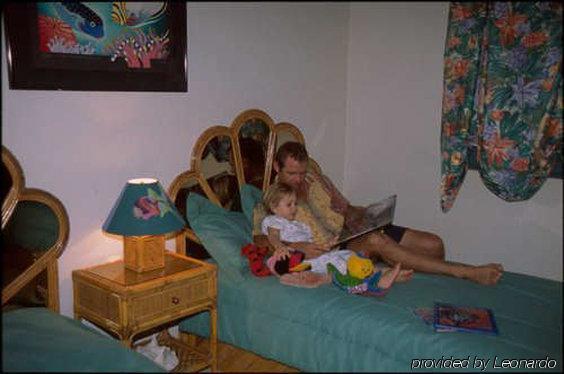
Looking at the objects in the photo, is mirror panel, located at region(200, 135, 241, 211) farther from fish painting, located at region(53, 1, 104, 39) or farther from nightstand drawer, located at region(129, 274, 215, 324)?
fish painting, located at region(53, 1, 104, 39)

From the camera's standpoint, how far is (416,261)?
7.63 ft

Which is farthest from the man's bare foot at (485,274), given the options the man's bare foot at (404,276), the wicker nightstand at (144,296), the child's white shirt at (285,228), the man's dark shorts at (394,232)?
the wicker nightstand at (144,296)

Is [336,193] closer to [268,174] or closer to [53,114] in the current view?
[268,174]

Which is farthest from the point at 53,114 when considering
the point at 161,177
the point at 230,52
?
the point at 230,52

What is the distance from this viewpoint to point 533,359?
56.9 inches

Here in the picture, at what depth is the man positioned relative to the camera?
2.21 m

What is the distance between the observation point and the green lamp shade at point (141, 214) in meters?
1.89

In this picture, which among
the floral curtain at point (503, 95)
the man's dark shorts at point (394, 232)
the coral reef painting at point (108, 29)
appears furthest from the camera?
the man's dark shorts at point (394, 232)

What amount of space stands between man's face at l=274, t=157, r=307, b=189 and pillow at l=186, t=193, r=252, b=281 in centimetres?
32

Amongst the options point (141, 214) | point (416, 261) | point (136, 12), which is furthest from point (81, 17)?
point (416, 261)

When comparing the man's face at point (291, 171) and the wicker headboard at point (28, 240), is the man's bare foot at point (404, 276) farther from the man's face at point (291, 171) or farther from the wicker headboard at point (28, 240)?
the wicker headboard at point (28, 240)

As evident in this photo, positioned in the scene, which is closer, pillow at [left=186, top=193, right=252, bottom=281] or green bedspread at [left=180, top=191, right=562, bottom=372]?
green bedspread at [left=180, top=191, right=562, bottom=372]

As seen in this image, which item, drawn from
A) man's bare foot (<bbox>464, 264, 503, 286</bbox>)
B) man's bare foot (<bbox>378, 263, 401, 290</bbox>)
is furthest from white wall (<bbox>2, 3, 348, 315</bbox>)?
man's bare foot (<bbox>464, 264, 503, 286</bbox>)

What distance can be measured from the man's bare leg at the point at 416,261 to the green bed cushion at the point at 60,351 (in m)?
1.25
